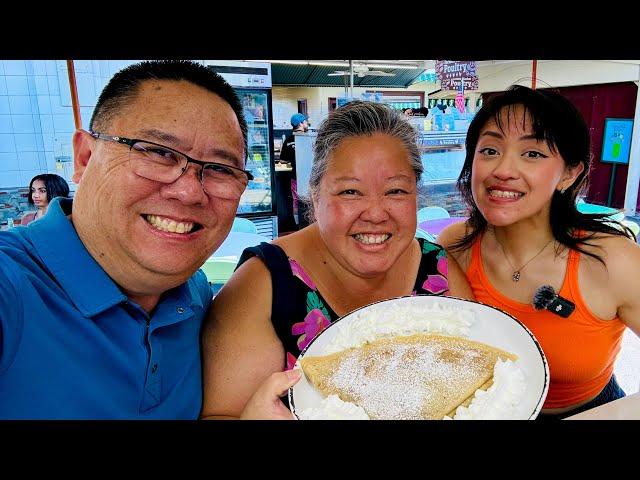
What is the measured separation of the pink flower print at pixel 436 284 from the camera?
4.59 ft

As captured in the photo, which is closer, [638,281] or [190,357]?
[190,357]

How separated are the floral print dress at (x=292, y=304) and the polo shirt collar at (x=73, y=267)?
1.42 feet

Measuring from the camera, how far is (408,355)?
39.8 inches

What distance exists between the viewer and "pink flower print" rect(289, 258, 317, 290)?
1.23 metres

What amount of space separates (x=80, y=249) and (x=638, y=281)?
174cm

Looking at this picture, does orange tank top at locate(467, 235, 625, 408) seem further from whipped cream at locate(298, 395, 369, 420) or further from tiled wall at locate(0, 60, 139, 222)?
tiled wall at locate(0, 60, 139, 222)

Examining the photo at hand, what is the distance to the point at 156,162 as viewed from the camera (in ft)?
2.91

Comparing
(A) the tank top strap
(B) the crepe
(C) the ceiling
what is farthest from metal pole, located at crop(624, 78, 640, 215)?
(A) the tank top strap

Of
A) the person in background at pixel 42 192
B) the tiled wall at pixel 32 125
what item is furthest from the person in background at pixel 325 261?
the tiled wall at pixel 32 125

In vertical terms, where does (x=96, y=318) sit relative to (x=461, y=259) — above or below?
above
